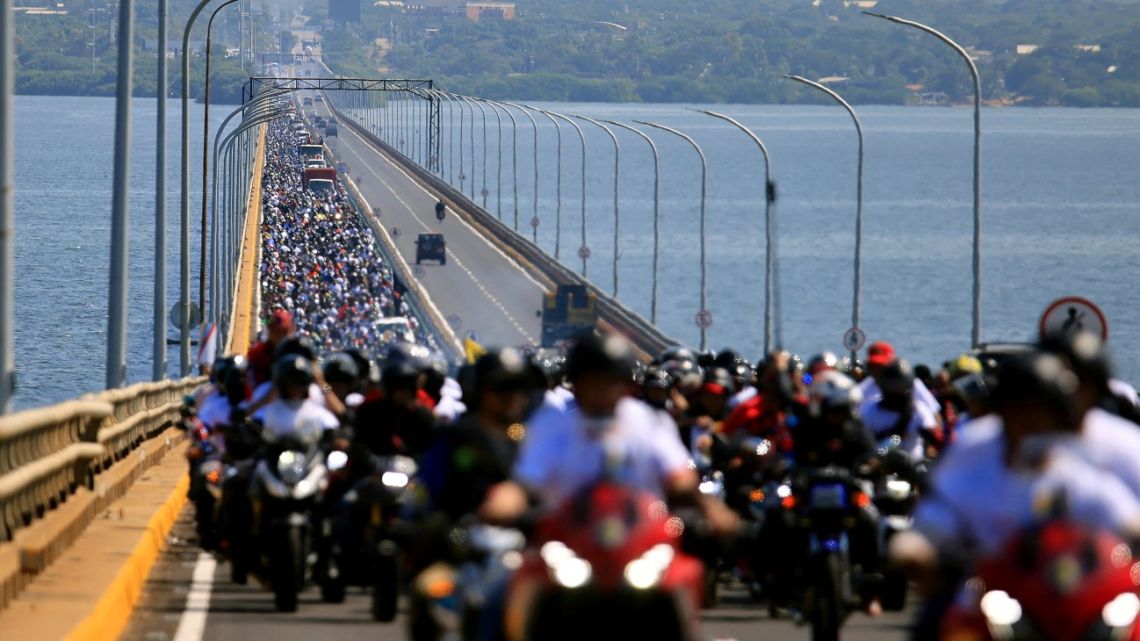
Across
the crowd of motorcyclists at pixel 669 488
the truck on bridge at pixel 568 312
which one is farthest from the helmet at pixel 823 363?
the truck on bridge at pixel 568 312

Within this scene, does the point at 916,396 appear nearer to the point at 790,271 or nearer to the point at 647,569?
the point at 647,569

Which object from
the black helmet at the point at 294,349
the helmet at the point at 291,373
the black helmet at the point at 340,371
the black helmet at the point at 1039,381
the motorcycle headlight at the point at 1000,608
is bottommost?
the black helmet at the point at 340,371

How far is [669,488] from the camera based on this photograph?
26.2ft

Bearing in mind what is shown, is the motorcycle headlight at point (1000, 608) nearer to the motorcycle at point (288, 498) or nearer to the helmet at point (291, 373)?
the motorcycle at point (288, 498)

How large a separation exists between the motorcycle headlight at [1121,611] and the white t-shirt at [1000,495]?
0.21m

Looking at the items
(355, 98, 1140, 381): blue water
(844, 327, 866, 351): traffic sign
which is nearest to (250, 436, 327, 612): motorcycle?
(844, 327, 866, 351): traffic sign

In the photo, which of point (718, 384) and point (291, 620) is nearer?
point (291, 620)

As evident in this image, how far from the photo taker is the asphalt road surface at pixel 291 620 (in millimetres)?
13203

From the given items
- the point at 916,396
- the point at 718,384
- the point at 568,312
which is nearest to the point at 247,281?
the point at 568,312

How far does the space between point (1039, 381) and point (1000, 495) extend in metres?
0.40

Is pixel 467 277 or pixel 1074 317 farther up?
pixel 1074 317

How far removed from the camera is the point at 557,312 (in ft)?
251

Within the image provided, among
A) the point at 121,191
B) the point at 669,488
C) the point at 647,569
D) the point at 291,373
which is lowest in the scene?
the point at 291,373

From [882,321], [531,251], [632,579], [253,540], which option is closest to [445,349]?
[531,251]
